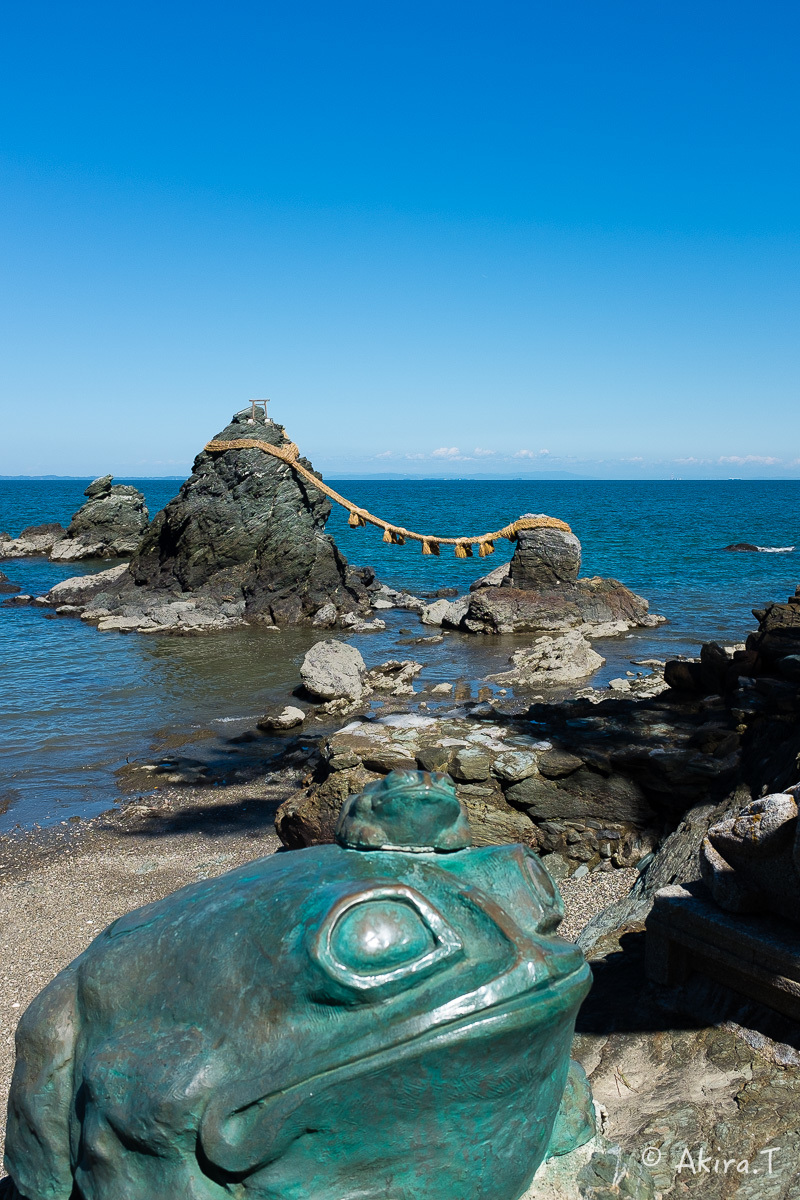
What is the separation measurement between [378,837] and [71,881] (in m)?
6.67

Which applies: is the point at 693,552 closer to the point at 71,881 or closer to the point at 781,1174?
the point at 71,881

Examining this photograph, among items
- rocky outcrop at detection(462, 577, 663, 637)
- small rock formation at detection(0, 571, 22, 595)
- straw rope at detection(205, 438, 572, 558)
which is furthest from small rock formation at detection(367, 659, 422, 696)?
small rock formation at detection(0, 571, 22, 595)

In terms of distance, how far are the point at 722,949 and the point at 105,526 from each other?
3625 cm

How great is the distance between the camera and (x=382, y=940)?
1.25m

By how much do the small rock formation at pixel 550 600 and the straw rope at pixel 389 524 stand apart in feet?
0.87

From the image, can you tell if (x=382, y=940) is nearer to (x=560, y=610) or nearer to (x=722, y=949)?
(x=722, y=949)

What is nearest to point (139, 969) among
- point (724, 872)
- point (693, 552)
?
point (724, 872)

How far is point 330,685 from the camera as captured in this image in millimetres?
13492

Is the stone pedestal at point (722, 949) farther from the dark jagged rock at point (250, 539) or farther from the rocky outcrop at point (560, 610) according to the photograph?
the dark jagged rock at point (250, 539)

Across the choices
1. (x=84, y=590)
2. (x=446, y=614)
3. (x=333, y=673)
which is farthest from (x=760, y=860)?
(x=84, y=590)

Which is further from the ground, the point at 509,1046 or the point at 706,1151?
the point at 509,1046

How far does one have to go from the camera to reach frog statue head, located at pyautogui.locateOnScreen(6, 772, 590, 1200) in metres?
1.25

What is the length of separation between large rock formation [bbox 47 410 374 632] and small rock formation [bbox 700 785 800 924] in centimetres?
1812

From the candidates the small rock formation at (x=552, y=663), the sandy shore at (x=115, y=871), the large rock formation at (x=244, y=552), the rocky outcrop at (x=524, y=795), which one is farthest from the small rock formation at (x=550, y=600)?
the rocky outcrop at (x=524, y=795)
